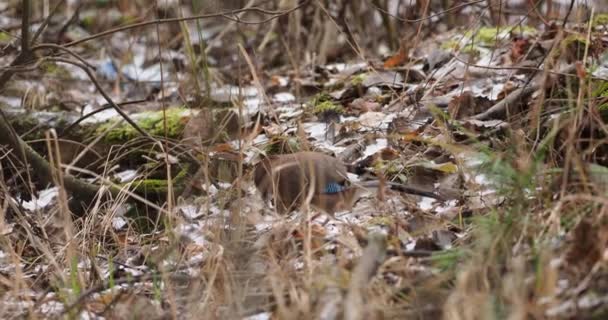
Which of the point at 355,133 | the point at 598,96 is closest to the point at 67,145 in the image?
the point at 355,133

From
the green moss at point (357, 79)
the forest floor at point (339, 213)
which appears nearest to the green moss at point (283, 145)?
the forest floor at point (339, 213)

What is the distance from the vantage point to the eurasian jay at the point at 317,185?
8.98 feet

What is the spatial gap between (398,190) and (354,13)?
134 inches

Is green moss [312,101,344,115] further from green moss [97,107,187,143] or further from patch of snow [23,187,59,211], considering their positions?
patch of snow [23,187,59,211]

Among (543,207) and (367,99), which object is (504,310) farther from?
(367,99)

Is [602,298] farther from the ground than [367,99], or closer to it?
farther from the ground

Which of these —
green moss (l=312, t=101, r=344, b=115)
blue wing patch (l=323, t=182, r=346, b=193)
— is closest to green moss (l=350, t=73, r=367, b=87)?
green moss (l=312, t=101, r=344, b=115)

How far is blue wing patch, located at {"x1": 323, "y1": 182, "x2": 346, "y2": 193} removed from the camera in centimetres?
275

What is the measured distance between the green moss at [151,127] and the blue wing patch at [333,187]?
1.29 metres

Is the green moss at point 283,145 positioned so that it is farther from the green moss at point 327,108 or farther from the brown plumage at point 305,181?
the green moss at point 327,108

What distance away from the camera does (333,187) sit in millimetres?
2752

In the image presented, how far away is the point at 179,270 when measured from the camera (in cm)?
264

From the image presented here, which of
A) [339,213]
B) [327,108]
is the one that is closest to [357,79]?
[327,108]

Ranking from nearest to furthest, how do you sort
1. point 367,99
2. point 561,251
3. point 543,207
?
point 561,251 → point 543,207 → point 367,99
